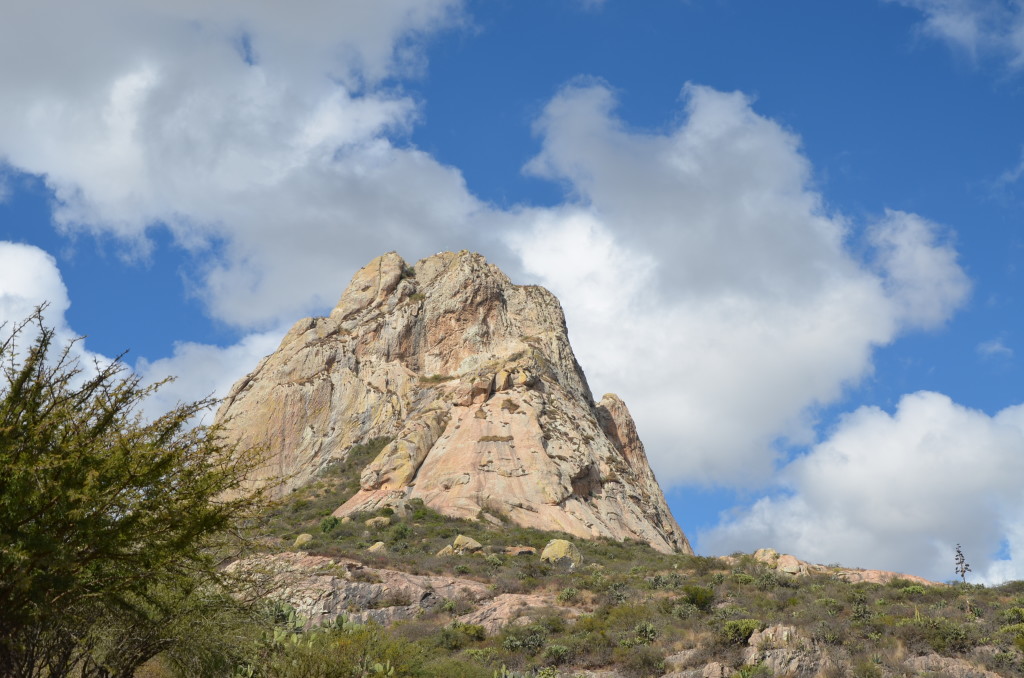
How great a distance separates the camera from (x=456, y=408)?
70312 millimetres

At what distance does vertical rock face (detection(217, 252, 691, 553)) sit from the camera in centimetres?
6066

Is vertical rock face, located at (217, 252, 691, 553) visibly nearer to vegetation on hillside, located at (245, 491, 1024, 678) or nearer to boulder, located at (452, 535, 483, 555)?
boulder, located at (452, 535, 483, 555)

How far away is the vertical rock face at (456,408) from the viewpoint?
60.7 m

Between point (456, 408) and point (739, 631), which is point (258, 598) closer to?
point (739, 631)

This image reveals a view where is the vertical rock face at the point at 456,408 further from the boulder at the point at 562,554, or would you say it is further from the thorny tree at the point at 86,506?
the thorny tree at the point at 86,506

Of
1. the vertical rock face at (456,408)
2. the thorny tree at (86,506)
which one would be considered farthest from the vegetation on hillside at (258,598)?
the vertical rock face at (456,408)

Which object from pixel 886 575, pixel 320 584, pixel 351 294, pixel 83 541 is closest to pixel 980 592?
pixel 886 575

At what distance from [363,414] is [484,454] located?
22.0 meters

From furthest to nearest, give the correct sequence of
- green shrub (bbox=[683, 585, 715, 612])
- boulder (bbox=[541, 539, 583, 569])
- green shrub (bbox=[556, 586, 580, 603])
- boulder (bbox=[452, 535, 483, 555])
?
boulder (bbox=[452, 535, 483, 555]), boulder (bbox=[541, 539, 583, 569]), green shrub (bbox=[556, 586, 580, 603]), green shrub (bbox=[683, 585, 715, 612])

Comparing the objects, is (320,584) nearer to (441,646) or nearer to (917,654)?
(441,646)

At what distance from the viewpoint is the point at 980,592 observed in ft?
102

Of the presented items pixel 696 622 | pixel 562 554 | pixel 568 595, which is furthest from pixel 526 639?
pixel 562 554

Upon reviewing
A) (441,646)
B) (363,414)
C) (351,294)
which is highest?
(351,294)

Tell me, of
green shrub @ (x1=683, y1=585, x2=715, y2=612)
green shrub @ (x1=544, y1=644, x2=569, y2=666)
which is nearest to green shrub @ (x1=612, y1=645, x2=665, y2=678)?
green shrub @ (x1=544, y1=644, x2=569, y2=666)
